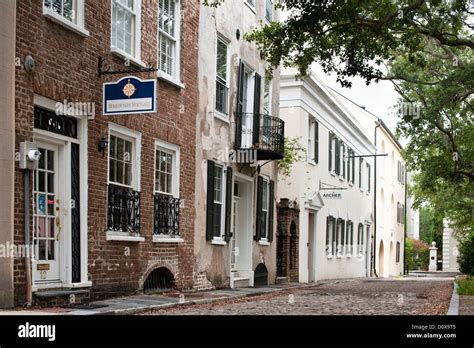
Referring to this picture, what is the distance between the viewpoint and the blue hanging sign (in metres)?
11.9

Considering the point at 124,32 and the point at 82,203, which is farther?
the point at 124,32

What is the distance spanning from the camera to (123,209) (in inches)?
532

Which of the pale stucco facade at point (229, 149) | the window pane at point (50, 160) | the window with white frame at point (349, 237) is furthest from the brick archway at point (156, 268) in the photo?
the window with white frame at point (349, 237)

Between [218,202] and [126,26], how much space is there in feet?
19.9

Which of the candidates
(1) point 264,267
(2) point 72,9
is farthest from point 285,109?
(2) point 72,9

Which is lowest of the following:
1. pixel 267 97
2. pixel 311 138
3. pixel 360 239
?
pixel 360 239

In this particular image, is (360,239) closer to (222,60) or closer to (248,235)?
(248,235)

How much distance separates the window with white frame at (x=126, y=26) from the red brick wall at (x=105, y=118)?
0.63ft

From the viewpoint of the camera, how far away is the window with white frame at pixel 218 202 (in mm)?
18359

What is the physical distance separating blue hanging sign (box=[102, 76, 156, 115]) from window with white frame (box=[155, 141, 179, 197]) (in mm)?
2711

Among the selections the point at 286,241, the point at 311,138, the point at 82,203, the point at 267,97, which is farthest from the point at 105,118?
the point at 311,138

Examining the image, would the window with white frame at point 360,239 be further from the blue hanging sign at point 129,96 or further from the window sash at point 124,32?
the blue hanging sign at point 129,96
